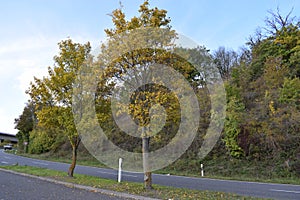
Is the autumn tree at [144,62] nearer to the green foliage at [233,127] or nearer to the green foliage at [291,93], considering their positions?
the green foliage at [233,127]

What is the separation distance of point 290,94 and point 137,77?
1247 centimetres

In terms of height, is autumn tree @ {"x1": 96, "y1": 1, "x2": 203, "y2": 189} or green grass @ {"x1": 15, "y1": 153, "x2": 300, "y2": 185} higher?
autumn tree @ {"x1": 96, "y1": 1, "x2": 203, "y2": 189}

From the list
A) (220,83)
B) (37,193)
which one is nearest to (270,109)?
(220,83)

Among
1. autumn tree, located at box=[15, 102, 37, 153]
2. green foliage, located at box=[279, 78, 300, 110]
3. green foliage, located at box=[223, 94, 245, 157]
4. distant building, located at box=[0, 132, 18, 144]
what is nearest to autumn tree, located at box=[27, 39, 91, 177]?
green foliage, located at box=[223, 94, 245, 157]

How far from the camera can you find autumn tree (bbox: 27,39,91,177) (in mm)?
11039

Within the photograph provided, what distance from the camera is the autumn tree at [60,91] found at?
36.2 feet

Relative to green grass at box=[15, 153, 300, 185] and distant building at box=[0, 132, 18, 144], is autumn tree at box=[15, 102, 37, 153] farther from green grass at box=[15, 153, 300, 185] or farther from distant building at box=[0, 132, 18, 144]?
distant building at box=[0, 132, 18, 144]

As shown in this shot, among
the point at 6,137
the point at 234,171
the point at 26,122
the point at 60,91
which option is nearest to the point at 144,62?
the point at 60,91

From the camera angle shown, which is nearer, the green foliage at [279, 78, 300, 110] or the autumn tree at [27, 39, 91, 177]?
the autumn tree at [27, 39, 91, 177]

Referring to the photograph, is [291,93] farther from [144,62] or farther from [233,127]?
[144,62]

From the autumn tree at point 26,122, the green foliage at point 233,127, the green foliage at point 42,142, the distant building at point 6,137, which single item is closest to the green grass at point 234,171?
the green foliage at point 233,127

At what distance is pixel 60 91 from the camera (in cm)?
1120

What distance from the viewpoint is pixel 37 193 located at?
728 cm

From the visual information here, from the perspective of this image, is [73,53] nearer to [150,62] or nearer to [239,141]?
[150,62]
